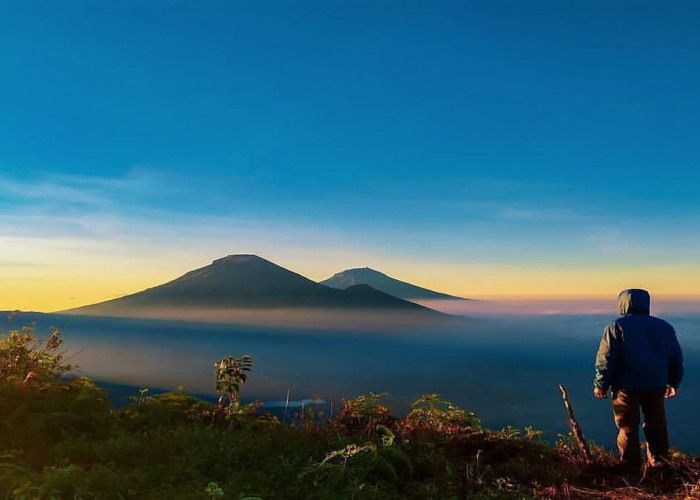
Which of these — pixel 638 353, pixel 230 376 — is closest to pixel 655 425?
pixel 638 353

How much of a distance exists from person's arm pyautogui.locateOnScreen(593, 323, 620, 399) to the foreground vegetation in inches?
48.2

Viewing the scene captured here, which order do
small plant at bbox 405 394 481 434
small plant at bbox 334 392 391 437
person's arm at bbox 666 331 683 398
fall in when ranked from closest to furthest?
person's arm at bbox 666 331 683 398, small plant at bbox 334 392 391 437, small plant at bbox 405 394 481 434

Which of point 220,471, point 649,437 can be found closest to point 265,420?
point 220,471

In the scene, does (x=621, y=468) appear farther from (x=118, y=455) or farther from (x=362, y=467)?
(x=118, y=455)

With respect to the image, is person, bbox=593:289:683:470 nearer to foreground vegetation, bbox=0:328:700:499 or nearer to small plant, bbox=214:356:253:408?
foreground vegetation, bbox=0:328:700:499

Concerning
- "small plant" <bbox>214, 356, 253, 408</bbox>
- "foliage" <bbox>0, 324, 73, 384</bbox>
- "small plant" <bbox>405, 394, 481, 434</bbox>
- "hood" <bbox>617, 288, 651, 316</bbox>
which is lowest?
"small plant" <bbox>405, 394, 481, 434</bbox>

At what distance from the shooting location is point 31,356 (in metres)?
9.69

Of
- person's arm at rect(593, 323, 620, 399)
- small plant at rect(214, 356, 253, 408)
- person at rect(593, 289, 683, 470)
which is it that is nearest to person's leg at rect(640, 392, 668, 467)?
person at rect(593, 289, 683, 470)

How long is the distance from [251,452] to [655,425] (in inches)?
264

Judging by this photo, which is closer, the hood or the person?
the person

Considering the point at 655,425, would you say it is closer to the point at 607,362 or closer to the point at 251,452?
the point at 607,362

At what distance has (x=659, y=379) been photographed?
888 cm

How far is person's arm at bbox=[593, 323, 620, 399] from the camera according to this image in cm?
895

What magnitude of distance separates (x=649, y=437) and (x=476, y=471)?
11.9ft
